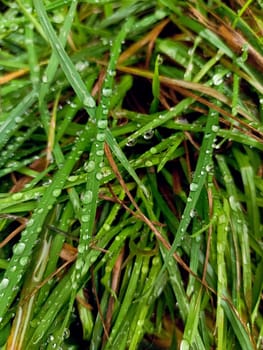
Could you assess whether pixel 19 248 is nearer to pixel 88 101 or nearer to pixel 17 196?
pixel 17 196

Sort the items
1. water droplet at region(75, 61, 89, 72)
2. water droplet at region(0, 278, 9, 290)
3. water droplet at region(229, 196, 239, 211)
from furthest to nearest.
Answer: water droplet at region(75, 61, 89, 72) < water droplet at region(229, 196, 239, 211) < water droplet at region(0, 278, 9, 290)

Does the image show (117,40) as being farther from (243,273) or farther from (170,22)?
(243,273)

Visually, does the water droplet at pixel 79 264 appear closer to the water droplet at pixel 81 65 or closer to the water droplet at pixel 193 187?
the water droplet at pixel 193 187

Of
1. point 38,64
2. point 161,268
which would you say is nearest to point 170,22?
point 38,64

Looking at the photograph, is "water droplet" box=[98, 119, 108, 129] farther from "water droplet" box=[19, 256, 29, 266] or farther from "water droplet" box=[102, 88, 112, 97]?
"water droplet" box=[19, 256, 29, 266]

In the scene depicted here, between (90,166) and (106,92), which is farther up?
(106,92)

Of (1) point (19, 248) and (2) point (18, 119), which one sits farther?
(2) point (18, 119)

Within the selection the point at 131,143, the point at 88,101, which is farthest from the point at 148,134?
the point at 88,101

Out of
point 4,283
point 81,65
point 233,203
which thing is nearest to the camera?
point 4,283

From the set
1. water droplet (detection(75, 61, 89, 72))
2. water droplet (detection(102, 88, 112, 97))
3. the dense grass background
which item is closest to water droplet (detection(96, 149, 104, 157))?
the dense grass background
